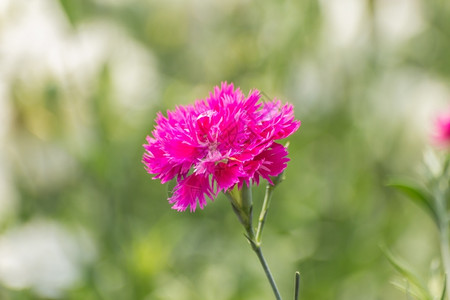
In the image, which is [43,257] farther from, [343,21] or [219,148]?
[219,148]

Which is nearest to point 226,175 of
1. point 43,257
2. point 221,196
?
point 221,196

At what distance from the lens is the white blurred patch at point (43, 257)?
1.19 meters

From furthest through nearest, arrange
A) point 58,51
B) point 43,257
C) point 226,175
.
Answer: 1. point 43,257
2. point 58,51
3. point 226,175

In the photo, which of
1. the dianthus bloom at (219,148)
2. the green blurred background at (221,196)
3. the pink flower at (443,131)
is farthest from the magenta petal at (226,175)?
the green blurred background at (221,196)

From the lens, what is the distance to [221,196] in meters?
1.25

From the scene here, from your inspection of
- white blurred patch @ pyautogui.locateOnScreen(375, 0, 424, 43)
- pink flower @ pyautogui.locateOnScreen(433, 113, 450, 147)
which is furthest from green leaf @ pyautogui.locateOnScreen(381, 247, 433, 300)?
white blurred patch @ pyautogui.locateOnScreen(375, 0, 424, 43)

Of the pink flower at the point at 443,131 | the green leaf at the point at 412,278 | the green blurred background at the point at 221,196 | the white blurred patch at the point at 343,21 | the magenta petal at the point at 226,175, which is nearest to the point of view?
the magenta petal at the point at 226,175

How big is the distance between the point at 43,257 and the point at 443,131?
957mm

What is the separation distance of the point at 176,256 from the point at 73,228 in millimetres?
242

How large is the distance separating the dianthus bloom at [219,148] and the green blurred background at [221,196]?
27.1 inches

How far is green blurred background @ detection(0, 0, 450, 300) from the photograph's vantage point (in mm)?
1165

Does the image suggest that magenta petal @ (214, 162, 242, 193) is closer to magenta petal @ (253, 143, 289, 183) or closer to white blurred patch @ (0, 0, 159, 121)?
magenta petal @ (253, 143, 289, 183)

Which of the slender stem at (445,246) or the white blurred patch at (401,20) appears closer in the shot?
the slender stem at (445,246)

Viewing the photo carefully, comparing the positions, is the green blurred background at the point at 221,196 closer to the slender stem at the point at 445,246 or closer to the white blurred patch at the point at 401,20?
the white blurred patch at the point at 401,20
